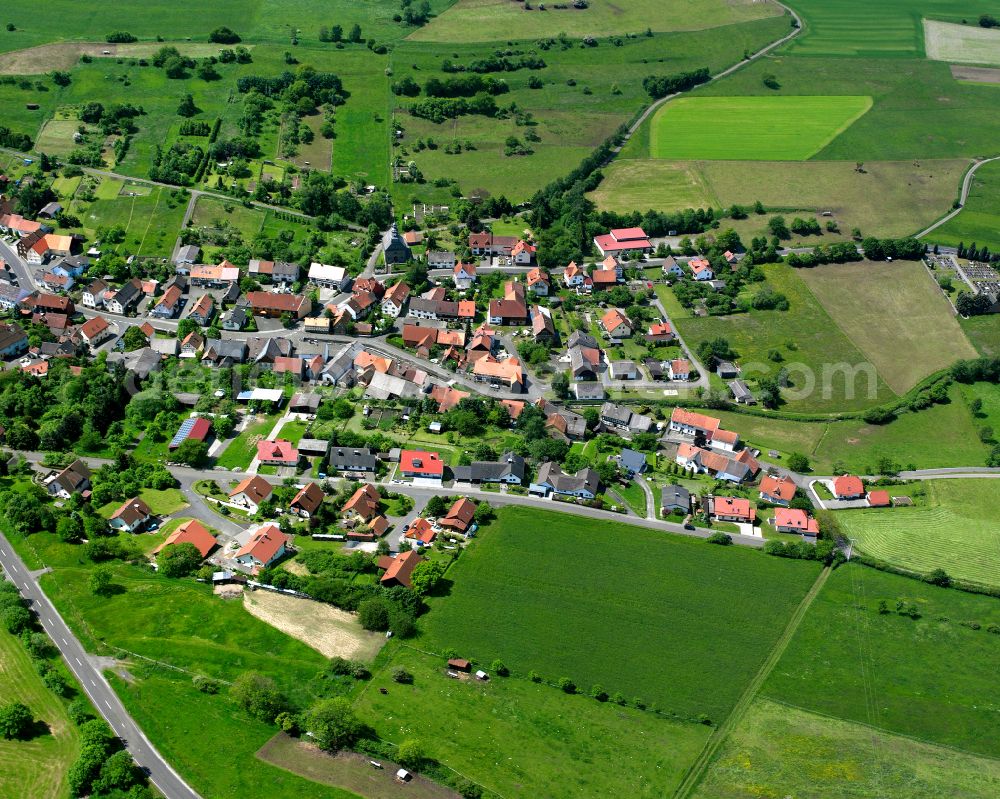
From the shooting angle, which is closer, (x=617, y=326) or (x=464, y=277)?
(x=617, y=326)

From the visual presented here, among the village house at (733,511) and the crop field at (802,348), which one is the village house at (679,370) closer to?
the crop field at (802,348)

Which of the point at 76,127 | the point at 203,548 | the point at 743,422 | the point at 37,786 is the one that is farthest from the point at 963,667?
the point at 76,127

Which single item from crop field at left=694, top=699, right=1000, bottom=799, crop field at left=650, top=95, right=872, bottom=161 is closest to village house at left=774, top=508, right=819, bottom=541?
crop field at left=694, top=699, right=1000, bottom=799

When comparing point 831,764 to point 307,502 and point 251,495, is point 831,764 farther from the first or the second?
point 251,495

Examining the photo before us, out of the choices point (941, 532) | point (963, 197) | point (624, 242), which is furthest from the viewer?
point (963, 197)

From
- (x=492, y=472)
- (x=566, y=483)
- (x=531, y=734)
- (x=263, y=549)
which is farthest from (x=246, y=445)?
(x=531, y=734)

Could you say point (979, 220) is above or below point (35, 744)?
above
